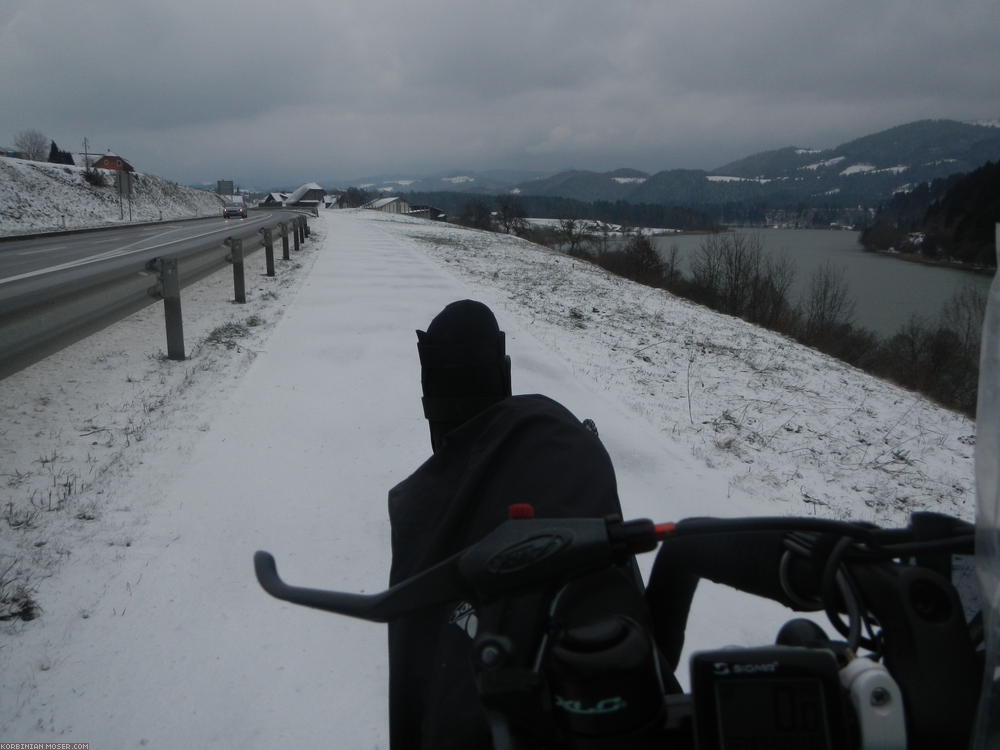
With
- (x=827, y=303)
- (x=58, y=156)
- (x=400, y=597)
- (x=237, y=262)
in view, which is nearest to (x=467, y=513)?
(x=400, y=597)

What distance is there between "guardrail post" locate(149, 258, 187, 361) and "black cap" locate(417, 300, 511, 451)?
20.5ft

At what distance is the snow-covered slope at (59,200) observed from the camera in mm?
33906

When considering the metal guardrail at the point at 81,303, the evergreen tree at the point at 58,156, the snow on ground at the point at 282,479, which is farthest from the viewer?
the evergreen tree at the point at 58,156

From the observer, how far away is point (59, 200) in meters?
39.8

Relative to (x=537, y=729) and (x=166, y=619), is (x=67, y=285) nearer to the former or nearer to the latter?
(x=166, y=619)

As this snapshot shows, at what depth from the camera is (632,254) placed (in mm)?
40531

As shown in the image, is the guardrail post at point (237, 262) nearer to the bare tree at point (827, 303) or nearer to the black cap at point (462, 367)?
the black cap at point (462, 367)

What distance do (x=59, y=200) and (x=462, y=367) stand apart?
46143 mm

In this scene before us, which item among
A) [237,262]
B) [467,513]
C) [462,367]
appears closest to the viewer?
[467,513]

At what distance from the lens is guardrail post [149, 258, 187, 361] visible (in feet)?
24.2

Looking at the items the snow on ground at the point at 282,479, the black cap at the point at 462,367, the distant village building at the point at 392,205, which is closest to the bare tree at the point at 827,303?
the snow on ground at the point at 282,479

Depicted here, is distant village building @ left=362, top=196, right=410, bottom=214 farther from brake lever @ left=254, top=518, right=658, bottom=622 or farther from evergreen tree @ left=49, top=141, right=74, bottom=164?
brake lever @ left=254, top=518, right=658, bottom=622

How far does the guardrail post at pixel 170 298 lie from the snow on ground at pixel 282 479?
20cm

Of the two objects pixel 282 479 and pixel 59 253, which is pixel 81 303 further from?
pixel 59 253
